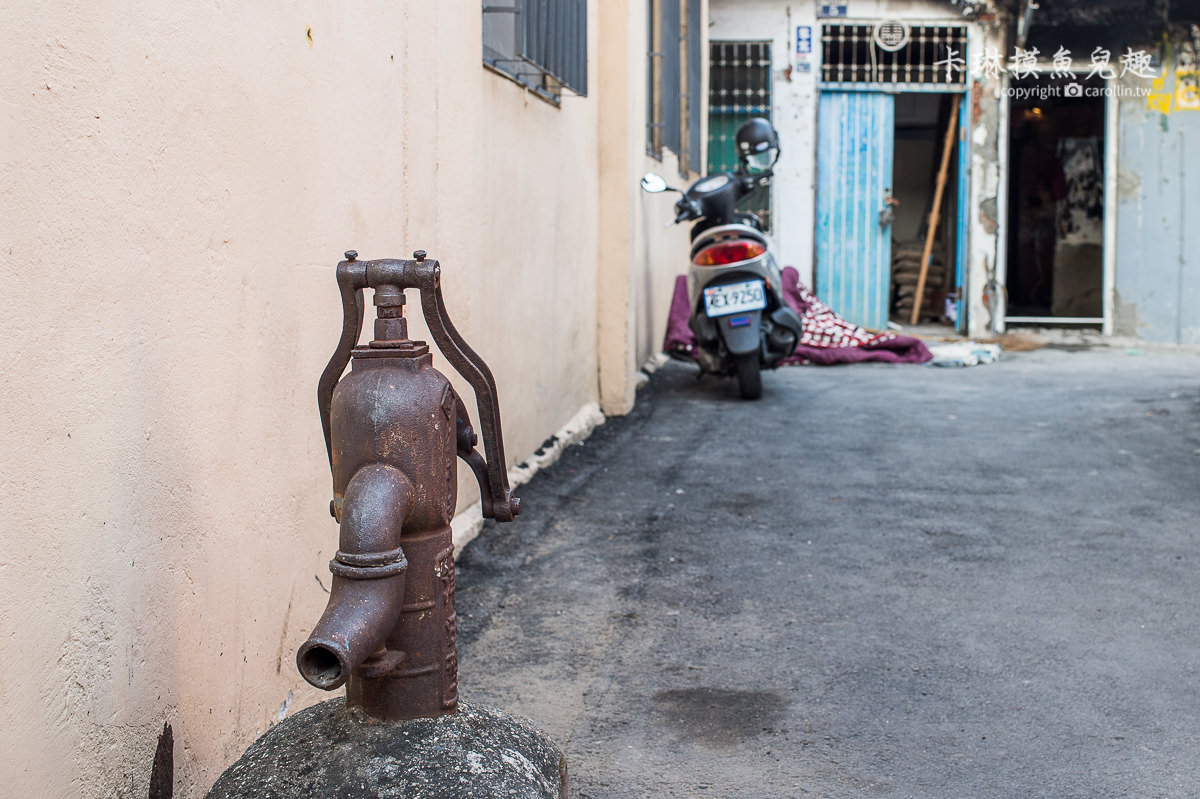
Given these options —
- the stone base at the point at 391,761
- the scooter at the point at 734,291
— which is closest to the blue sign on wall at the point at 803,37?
the scooter at the point at 734,291

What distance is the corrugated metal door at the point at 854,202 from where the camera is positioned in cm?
1173

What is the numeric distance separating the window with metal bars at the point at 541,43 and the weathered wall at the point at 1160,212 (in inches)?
312

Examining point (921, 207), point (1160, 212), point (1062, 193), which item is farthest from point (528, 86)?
point (921, 207)

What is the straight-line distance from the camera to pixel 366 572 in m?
1.44

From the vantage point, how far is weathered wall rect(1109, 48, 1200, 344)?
443 inches

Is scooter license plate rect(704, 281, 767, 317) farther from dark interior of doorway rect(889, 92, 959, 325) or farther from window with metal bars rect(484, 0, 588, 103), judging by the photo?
dark interior of doorway rect(889, 92, 959, 325)

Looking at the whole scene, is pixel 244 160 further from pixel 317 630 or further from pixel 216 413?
pixel 317 630

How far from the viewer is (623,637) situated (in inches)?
120

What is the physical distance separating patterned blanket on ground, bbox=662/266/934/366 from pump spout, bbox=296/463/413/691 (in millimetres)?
7572

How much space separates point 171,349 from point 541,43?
3.10 meters

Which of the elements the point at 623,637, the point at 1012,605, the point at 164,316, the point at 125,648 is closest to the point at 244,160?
the point at 164,316

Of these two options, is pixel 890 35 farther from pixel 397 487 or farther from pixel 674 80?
pixel 397 487

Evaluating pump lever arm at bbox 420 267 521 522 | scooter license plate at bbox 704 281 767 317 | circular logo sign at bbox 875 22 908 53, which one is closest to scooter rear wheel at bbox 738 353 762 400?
scooter license plate at bbox 704 281 767 317

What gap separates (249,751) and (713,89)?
37.9 feet
